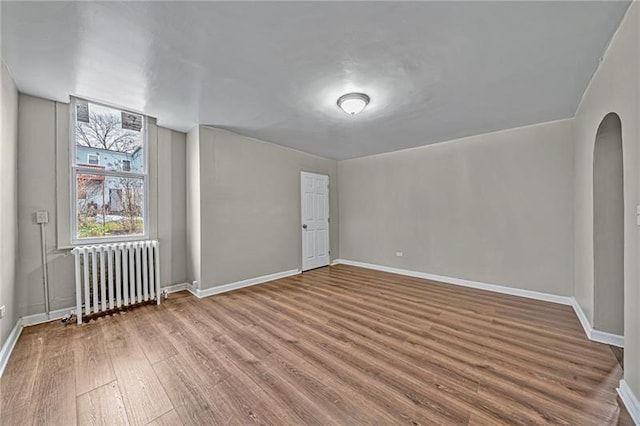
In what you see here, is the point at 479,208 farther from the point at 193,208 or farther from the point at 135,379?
the point at 135,379

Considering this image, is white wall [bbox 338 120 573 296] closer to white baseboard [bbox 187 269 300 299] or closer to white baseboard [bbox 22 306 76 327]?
white baseboard [bbox 187 269 300 299]

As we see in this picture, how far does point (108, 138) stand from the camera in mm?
3387

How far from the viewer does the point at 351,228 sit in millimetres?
5895

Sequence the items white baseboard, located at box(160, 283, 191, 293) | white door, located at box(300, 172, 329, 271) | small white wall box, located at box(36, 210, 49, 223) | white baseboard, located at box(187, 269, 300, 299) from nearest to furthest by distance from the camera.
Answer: small white wall box, located at box(36, 210, 49, 223) → white baseboard, located at box(187, 269, 300, 299) → white baseboard, located at box(160, 283, 191, 293) → white door, located at box(300, 172, 329, 271)

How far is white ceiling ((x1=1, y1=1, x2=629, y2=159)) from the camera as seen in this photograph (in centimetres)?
163

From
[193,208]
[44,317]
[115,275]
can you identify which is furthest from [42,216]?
[193,208]

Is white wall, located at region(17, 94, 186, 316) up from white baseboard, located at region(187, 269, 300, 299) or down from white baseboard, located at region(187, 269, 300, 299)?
up

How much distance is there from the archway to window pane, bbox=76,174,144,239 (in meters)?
5.32

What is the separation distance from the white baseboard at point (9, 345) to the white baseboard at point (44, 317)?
9cm

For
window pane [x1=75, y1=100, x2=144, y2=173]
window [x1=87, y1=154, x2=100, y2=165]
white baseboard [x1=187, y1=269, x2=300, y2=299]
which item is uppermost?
window pane [x1=75, y1=100, x2=144, y2=173]

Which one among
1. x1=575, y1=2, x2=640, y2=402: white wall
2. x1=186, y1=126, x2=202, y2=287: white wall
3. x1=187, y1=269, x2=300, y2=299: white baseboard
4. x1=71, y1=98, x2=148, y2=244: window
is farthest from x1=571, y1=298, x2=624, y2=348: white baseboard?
x1=71, y1=98, x2=148, y2=244: window

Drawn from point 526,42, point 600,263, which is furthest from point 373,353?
point 526,42

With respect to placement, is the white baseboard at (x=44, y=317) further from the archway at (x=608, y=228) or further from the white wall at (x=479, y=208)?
the archway at (x=608, y=228)

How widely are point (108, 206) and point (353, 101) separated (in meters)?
3.39
